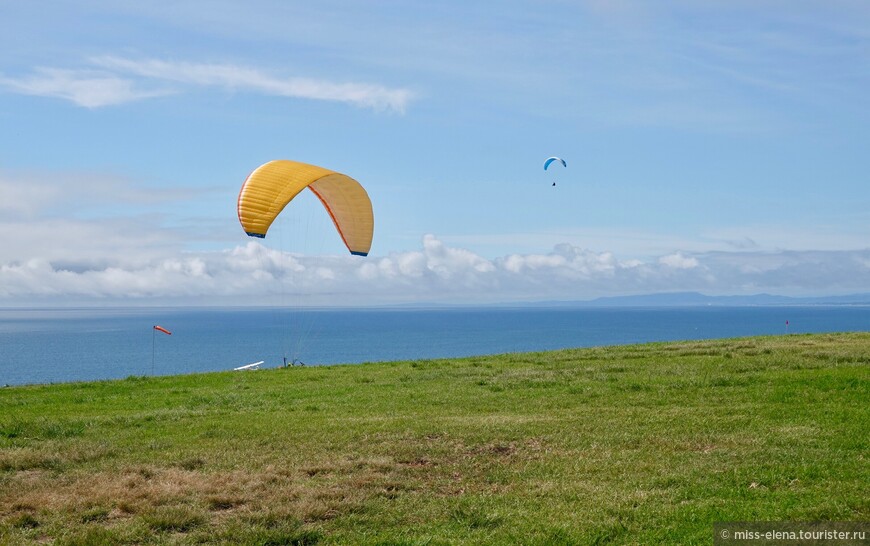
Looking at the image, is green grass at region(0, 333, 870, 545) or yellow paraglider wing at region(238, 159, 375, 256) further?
yellow paraglider wing at region(238, 159, 375, 256)

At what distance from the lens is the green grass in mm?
9641

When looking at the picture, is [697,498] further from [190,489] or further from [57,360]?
[57,360]

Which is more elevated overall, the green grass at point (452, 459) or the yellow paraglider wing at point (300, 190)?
the yellow paraglider wing at point (300, 190)

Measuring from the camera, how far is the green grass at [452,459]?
31.6 ft

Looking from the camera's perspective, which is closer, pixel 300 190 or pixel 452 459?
pixel 452 459

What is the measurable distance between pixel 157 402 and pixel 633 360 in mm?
15611

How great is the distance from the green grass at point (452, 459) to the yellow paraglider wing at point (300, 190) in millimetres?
5819

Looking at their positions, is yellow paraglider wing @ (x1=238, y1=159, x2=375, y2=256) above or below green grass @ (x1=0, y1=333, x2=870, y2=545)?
above

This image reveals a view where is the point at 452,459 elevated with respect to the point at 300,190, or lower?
lower

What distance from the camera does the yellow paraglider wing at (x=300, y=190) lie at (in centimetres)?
2536

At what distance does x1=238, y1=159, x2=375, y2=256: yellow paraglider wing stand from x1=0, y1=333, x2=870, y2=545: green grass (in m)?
5.82

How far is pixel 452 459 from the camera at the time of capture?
1331 centimetres

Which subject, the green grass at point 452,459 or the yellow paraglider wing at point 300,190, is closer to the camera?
the green grass at point 452,459

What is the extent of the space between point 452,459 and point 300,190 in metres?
15.0
